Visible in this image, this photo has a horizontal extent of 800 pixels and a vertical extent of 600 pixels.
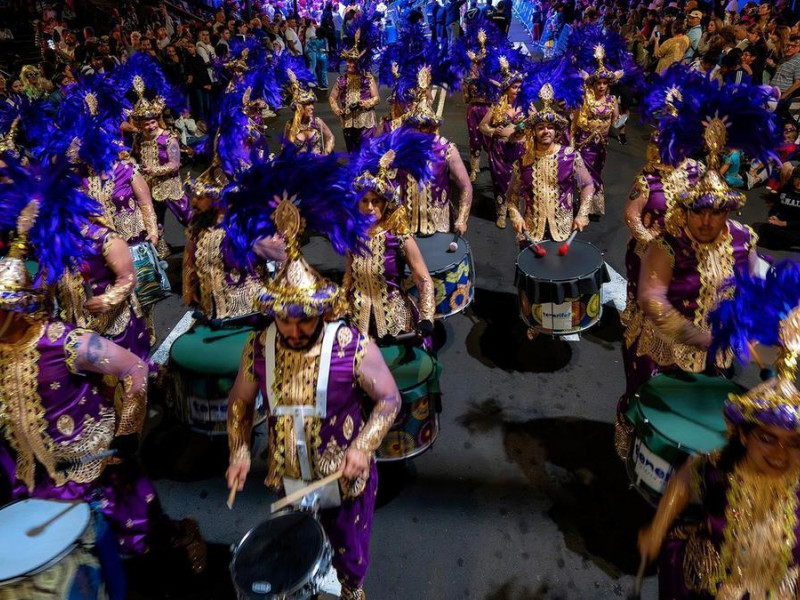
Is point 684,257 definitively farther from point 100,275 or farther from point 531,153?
point 100,275

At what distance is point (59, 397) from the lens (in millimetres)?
2650

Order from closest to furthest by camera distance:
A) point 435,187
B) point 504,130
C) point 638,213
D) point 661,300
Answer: point 661,300 < point 638,213 < point 435,187 < point 504,130

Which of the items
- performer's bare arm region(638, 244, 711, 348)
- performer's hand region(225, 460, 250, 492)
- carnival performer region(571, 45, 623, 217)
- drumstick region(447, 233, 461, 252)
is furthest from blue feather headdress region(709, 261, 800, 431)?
carnival performer region(571, 45, 623, 217)

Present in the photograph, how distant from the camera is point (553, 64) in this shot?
24.1 feet

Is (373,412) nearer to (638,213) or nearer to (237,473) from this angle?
(237,473)

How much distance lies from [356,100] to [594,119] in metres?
3.70

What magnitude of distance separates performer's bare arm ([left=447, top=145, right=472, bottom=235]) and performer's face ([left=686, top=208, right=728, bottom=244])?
2311 mm

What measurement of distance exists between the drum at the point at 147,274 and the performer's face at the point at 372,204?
5.87 feet

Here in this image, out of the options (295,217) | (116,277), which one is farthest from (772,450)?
(116,277)

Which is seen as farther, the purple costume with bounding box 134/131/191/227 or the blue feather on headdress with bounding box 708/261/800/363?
the purple costume with bounding box 134/131/191/227

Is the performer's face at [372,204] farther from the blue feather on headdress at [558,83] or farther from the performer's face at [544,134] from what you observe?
the blue feather on headdress at [558,83]

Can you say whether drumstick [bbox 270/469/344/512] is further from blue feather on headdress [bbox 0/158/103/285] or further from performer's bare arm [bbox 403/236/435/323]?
blue feather on headdress [bbox 0/158/103/285]

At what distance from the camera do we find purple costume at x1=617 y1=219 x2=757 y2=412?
319 cm

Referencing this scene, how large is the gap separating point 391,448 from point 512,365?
86.0 inches
